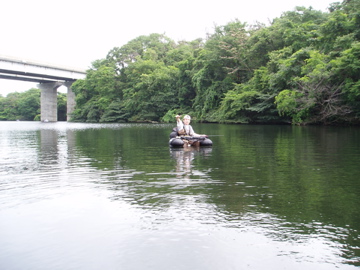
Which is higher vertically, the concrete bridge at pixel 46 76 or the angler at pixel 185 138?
the concrete bridge at pixel 46 76

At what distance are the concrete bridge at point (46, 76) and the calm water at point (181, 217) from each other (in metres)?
60.1

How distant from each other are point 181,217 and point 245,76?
50.9 metres

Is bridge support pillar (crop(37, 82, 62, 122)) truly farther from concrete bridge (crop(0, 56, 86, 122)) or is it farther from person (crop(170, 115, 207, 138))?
person (crop(170, 115, 207, 138))

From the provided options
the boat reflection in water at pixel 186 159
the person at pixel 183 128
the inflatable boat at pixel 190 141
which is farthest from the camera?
the person at pixel 183 128

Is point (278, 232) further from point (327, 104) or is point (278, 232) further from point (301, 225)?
point (327, 104)

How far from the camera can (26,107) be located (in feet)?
367

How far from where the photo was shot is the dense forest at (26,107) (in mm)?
109312

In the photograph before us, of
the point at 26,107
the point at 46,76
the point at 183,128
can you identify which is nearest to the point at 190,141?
the point at 183,128

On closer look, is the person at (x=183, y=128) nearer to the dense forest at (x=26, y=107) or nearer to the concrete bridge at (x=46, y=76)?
the concrete bridge at (x=46, y=76)

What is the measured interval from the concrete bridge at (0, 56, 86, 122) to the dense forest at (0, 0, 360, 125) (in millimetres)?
3463

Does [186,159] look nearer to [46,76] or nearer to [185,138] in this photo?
[185,138]

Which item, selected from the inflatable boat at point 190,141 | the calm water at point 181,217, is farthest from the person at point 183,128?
the calm water at point 181,217

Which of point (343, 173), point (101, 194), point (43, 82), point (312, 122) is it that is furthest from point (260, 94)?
point (43, 82)

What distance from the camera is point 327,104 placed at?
33.9 metres
